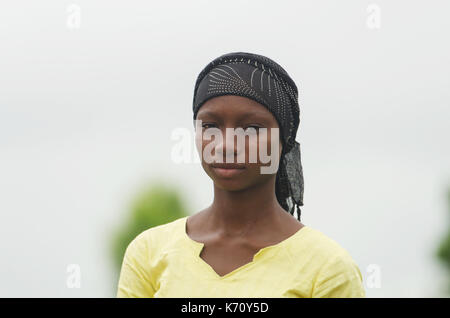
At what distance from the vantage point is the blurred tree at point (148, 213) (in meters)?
17.6

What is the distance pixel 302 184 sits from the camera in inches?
205

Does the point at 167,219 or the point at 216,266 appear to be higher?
the point at 216,266

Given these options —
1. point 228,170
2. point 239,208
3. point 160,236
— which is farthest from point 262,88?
point 160,236

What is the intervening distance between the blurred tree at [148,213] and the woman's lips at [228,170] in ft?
42.3

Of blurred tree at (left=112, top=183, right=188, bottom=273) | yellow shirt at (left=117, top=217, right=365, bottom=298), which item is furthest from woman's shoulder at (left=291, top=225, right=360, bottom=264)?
blurred tree at (left=112, top=183, right=188, bottom=273)

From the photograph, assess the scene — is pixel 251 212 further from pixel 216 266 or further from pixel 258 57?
pixel 258 57

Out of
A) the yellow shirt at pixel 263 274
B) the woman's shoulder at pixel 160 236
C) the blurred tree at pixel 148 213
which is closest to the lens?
the yellow shirt at pixel 263 274

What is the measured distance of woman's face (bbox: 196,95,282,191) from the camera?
450cm

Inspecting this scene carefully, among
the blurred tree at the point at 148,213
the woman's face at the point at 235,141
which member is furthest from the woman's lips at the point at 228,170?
the blurred tree at the point at 148,213

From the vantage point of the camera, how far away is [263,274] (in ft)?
14.7

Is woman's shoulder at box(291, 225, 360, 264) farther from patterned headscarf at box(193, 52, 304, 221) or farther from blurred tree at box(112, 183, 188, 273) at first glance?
blurred tree at box(112, 183, 188, 273)

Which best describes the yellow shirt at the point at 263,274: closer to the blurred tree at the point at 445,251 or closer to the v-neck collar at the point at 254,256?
the v-neck collar at the point at 254,256
